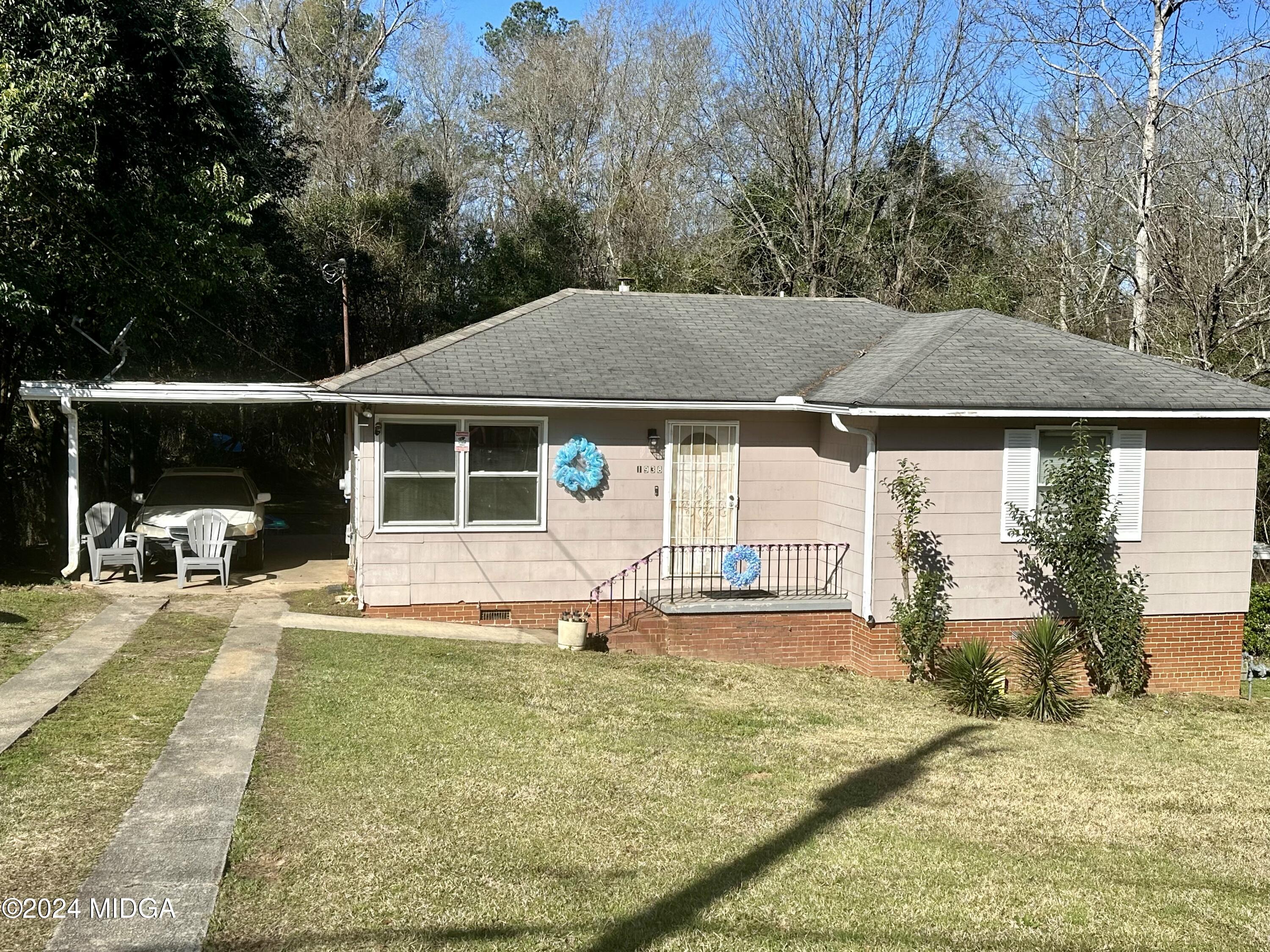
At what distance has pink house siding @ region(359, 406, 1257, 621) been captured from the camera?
522 inches

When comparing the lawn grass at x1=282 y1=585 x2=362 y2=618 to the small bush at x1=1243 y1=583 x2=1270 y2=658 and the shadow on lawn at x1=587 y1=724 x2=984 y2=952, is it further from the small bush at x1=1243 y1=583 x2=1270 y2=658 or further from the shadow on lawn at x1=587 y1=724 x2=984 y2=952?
the small bush at x1=1243 y1=583 x2=1270 y2=658

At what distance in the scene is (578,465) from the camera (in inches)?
541

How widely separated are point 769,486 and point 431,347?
4.71m

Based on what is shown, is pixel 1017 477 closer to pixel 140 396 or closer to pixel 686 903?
pixel 686 903

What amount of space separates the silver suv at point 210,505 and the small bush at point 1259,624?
14.8 metres

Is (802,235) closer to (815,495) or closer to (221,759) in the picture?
(815,495)

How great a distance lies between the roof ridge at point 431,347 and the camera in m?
13.3

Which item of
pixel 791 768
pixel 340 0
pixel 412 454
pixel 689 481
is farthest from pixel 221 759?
pixel 340 0

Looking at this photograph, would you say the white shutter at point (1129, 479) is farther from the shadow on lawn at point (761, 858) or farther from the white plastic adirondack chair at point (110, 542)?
the white plastic adirondack chair at point (110, 542)

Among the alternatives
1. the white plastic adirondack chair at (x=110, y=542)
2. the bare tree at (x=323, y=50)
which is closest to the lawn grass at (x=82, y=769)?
the white plastic adirondack chair at (x=110, y=542)

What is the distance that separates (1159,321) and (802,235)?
9.95 meters

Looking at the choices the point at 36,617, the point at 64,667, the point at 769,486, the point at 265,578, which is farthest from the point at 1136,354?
the point at 36,617

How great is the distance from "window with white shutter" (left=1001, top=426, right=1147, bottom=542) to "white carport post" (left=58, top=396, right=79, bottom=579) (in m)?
11.5

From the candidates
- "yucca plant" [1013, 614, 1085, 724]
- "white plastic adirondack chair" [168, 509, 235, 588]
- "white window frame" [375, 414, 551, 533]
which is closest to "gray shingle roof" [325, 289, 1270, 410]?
"white window frame" [375, 414, 551, 533]
